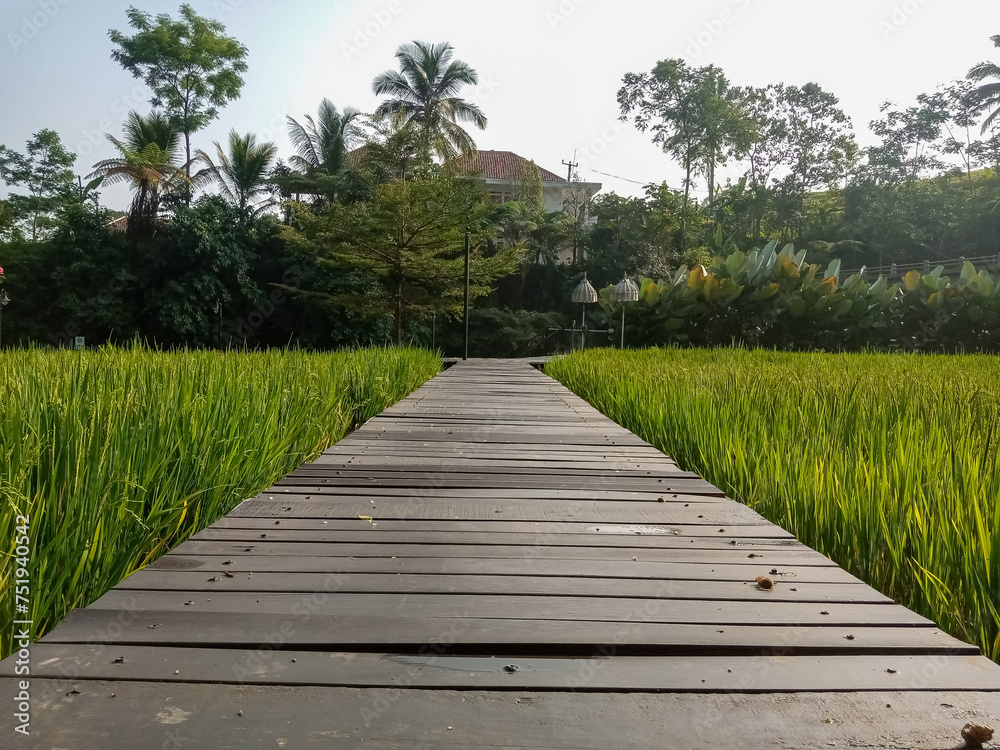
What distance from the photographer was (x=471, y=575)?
1.61 metres

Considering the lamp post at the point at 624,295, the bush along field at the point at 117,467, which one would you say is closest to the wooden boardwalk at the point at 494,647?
the bush along field at the point at 117,467

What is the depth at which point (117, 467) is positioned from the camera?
1746 millimetres

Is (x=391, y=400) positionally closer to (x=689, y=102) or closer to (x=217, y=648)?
(x=217, y=648)

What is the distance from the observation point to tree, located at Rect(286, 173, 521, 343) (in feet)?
56.0

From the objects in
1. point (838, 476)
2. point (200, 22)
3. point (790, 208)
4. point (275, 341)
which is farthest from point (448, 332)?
point (838, 476)

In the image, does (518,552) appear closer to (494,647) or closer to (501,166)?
(494,647)

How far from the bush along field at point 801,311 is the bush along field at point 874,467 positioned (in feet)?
31.0

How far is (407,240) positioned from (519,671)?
17.5 meters

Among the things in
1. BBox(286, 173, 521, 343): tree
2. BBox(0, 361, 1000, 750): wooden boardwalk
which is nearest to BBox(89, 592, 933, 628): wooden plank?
BBox(0, 361, 1000, 750): wooden boardwalk

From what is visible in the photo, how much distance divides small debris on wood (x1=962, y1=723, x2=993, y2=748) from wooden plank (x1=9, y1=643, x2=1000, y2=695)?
0.15m

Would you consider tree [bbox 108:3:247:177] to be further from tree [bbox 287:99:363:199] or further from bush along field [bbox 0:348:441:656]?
bush along field [bbox 0:348:441:656]

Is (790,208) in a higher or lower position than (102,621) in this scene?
higher

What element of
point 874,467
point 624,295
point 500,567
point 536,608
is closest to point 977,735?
point 536,608

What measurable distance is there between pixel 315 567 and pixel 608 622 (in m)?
0.70
